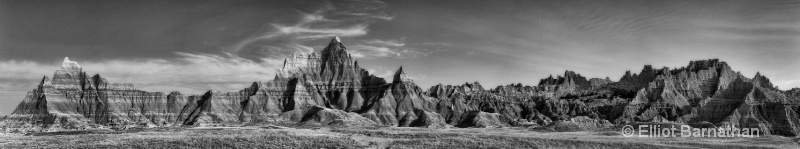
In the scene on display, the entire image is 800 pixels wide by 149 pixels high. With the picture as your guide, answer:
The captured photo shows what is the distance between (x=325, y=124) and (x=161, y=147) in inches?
4875

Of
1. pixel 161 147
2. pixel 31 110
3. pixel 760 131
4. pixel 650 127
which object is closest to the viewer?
pixel 161 147

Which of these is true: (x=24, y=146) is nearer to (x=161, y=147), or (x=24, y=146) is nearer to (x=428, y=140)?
(x=161, y=147)

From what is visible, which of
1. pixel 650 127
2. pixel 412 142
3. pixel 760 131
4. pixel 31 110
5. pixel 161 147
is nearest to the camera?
pixel 161 147

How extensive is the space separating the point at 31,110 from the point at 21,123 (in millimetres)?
10756

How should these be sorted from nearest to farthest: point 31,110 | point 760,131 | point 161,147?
point 161,147
point 760,131
point 31,110

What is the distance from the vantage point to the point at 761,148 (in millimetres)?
87062

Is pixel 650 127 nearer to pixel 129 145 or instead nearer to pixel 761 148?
pixel 761 148

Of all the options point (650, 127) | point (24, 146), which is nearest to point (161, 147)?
point (24, 146)

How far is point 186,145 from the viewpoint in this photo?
71375 mm

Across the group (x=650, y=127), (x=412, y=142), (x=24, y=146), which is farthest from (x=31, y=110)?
(x=650, y=127)

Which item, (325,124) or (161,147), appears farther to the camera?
(325,124)

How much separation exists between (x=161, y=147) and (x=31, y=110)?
152m

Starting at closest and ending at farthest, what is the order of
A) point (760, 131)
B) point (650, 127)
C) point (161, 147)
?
point (161, 147) < point (650, 127) < point (760, 131)

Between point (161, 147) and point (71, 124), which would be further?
point (71, 124)
